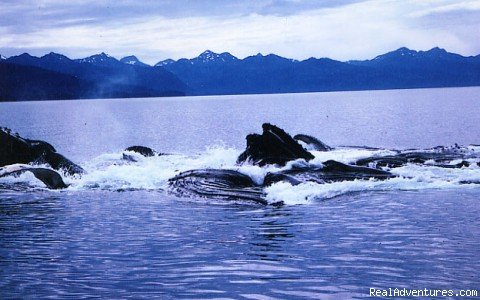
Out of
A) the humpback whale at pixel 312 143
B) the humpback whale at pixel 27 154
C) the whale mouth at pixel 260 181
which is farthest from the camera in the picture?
the humpback whale at pixel 312 143

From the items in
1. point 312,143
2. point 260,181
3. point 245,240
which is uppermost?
point 312,143

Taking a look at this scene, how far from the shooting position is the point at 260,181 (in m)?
37.3

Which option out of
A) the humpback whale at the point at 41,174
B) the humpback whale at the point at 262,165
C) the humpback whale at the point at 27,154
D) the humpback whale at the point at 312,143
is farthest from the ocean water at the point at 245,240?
the humpback whale at the point at 312,143

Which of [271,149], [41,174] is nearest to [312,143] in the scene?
[271,149]

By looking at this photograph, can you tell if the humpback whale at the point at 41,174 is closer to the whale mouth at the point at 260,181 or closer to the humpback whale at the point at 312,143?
the whale mouth at the point at 260,181

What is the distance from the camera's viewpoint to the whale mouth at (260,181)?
109ft

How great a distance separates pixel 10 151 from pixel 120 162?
994 centimetres

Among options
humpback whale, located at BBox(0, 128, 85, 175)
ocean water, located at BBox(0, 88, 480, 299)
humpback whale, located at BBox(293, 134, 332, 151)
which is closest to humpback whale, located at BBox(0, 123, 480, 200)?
humpback whale, located at BBox(0, 128, 85, 175)

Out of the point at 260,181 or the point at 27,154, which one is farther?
the point at 27,154

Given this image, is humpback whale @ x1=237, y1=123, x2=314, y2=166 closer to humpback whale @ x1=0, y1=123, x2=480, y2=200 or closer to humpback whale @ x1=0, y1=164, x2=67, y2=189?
humpback whale @ x1=0, y1=123, x2=480, y2=200

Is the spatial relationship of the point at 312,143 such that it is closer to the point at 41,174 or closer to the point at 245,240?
the point at 41,174

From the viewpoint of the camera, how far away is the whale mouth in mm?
33094

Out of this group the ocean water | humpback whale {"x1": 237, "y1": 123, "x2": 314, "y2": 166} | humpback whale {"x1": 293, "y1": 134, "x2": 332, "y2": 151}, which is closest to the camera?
the ocean water

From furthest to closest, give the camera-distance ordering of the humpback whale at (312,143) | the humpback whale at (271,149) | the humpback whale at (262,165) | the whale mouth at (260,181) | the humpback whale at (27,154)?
the humpback whale at (312,143)
the humpback whale at (27,154)
the humpback whale at (271,149)
the humpback whale at (262,165)
the whale mouth at (260,181)
